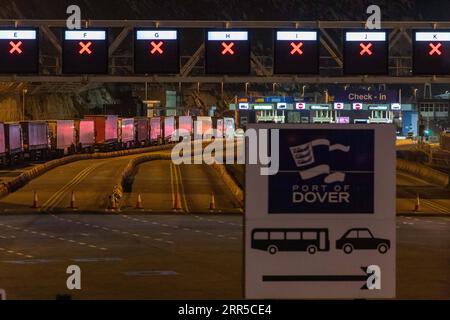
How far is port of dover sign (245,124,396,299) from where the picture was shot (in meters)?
11.9

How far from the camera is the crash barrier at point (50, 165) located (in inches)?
2096

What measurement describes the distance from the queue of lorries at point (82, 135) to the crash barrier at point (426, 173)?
30.4m

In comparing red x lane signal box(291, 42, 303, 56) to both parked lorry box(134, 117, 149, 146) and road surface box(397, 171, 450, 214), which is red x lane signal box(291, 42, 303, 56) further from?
parked lorry box(134, 117, 149, 146)

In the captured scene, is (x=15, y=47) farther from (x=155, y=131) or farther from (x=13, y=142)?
(x=155, y=131)

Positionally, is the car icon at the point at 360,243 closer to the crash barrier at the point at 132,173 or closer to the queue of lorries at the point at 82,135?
the crash barrier at the point at 132,173

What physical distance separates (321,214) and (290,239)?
0.55 metres

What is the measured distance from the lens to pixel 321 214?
1196 centimetres

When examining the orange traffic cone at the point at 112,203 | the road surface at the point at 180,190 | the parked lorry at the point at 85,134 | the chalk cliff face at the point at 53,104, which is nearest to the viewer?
the orange traffic cone at the point at 112,203

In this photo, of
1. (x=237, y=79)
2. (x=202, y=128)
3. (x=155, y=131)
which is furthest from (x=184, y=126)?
(x=237, y=79)

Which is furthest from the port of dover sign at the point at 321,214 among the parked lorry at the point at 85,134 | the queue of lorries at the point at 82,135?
the parked lorry at the point at 85,134

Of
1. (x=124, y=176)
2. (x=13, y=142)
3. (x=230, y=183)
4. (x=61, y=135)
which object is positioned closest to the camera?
(x=230, y=183)

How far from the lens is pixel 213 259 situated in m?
28.7
